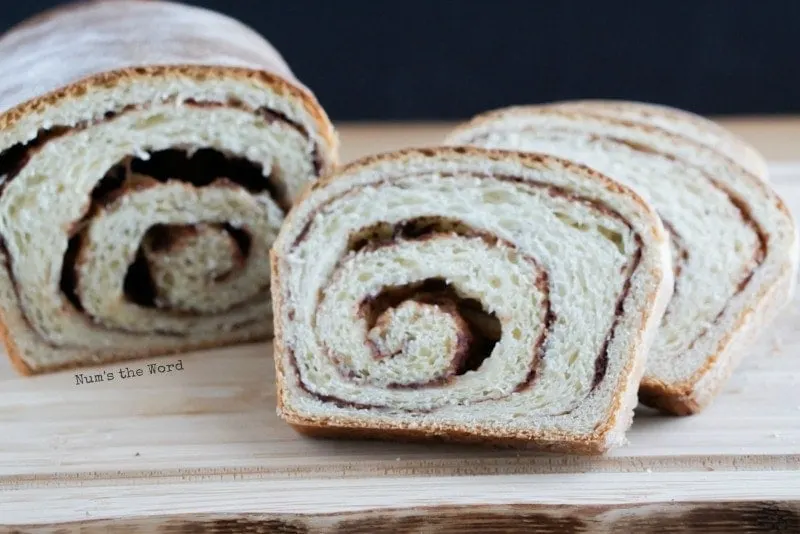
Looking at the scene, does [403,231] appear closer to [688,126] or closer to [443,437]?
[443,437]

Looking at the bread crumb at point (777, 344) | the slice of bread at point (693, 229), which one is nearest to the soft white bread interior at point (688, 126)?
the slice of bread at point (693, 229)

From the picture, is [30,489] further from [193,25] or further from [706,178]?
[706,178]

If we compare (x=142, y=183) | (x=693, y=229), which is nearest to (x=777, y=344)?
(x=693, y=229)

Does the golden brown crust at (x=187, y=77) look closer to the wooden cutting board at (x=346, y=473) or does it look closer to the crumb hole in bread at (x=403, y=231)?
the crumb hole in bread at (x=403, y=231)

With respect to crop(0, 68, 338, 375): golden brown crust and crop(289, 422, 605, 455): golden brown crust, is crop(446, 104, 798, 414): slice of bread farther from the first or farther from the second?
crop(0, 68, 338, 375): golden brown crust

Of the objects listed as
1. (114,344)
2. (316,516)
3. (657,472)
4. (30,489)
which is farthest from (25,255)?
(657,472)

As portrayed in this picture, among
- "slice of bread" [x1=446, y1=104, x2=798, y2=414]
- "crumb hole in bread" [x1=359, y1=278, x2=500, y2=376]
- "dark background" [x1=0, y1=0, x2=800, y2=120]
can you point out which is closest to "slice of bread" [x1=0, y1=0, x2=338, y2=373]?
"crumb hole in bread" [x1=359, y1=278, x2=500, y2=376]

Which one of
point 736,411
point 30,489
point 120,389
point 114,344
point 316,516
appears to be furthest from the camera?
point 114,344
